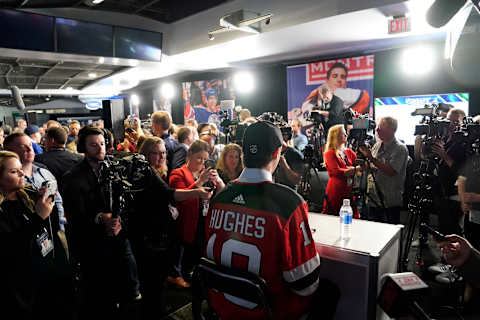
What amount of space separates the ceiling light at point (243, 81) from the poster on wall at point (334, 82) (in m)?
1.37

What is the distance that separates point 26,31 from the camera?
18.5 ft

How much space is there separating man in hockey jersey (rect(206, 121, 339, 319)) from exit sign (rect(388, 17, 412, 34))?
401 cm

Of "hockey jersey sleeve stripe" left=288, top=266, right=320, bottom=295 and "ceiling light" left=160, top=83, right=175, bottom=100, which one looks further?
"ceiling light" left=160, top=83, right=175, bottom=100

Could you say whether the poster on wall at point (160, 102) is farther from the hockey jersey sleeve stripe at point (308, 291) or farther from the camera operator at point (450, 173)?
the hockey jersey sleeve stripe at point (308, 291)

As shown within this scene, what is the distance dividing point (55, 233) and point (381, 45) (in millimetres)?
6037

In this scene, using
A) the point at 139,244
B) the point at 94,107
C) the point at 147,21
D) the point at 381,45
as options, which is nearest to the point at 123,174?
the point at 139,244

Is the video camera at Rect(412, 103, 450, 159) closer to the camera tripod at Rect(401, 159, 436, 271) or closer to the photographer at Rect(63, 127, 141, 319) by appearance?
the camera tripod at Rect(401, 159, 436, 271)

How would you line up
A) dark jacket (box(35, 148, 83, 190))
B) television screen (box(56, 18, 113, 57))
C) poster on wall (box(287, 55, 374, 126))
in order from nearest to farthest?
dark jacket (box(35, 148, 83, 190))
television screen (box(56, 18, 113, 57))
poster on wall (box(287, 55, 374, 126))

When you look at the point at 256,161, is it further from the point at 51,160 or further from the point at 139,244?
the point at 51,160

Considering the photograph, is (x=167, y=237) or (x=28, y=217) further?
(x=167, y=237)

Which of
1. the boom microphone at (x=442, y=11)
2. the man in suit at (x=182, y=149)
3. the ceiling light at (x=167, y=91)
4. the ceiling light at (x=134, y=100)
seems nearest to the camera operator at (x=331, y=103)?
the man in suit at (x=182, y=149)

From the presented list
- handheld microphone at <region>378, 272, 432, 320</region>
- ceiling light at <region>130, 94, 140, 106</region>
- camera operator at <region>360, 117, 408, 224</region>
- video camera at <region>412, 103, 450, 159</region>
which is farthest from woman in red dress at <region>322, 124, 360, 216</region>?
ceiling light at <region>130, 94, 140, 106</region>

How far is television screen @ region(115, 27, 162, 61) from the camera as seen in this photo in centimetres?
668

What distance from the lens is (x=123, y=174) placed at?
2166 mm
